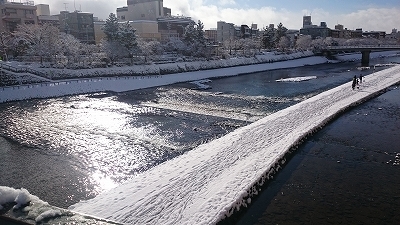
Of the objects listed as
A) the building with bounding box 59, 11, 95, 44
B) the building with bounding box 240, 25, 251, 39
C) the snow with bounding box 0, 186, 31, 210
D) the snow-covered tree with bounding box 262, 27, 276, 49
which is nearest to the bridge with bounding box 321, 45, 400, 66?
the snow-covered tree with bounding box 262, 27, 276, 49

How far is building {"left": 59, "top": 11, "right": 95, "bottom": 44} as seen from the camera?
54812 millimetres

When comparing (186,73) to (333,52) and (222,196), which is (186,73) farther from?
(333,52)

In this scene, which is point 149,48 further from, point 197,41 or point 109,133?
point 109,133

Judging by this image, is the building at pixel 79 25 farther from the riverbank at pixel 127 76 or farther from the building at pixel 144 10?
the riverbank at pixel 127 76

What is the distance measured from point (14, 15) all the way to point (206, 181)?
50104 millimetres

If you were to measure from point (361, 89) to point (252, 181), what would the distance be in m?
22.7

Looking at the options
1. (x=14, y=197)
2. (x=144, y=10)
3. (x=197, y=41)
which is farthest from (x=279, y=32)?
(x=14, y=197)

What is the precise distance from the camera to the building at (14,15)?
150 feet

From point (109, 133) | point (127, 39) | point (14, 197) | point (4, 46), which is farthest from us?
point (127, 39)

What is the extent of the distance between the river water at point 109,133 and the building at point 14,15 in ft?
91.8

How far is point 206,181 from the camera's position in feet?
33.0

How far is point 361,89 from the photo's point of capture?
27.6 m

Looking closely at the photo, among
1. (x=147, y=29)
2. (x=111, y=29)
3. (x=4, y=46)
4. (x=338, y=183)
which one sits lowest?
(x=338, y=183)

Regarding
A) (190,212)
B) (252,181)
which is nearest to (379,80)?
(252,181)
